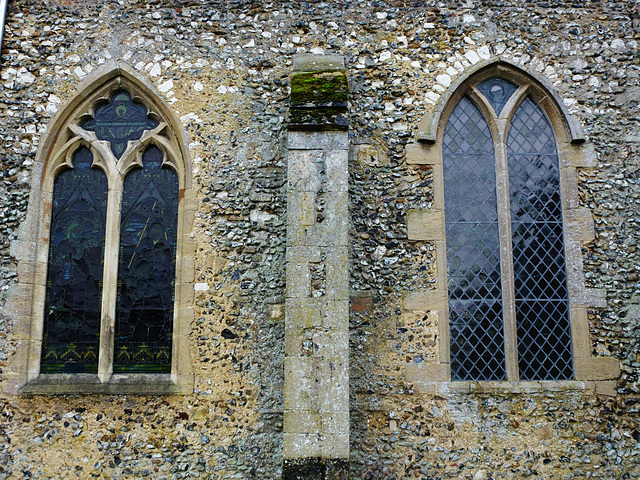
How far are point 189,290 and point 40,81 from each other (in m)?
3.07

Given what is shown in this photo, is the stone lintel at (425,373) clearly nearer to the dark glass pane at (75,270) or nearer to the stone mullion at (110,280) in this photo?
the stone mullion at (110,280)

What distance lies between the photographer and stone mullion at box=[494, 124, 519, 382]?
18.9ft

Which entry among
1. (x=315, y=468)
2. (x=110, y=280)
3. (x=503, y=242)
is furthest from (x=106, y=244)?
(x=503, y=242)

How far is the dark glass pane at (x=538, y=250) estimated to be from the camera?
19.1 feet

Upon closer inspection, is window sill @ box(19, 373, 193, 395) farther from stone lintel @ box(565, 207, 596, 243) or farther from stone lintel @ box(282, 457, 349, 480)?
stone lintel @ box(565, 207, 596, 243)

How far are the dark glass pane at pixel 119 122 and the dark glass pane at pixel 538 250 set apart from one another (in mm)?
4310

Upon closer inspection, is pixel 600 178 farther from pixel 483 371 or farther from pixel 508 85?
pixel 483 371

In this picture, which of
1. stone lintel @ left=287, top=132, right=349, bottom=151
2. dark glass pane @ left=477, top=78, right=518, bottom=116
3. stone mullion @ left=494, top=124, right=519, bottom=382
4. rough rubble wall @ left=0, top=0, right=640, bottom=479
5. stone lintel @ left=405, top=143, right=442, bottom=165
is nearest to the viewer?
stone lintel @ left=287, top=132, right=349, bottom=151

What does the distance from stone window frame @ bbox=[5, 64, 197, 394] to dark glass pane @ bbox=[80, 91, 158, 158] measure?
3.1 inches

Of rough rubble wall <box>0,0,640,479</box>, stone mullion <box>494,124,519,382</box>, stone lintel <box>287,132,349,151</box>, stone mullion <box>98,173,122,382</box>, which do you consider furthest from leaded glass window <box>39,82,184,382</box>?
stone mullion <box>494,124,519,382</box>

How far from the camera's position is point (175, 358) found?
19.0 feet

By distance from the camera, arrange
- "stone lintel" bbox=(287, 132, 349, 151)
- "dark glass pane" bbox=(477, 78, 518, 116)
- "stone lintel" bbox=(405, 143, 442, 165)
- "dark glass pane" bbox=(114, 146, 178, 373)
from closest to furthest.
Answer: "stone lintel" bbox=(287, 132, 349, 151) → "dark glass pane" bbox=(114, 146, 178, 373) → "stone lintel" bbox=(405, 143, 442, 165) → "dark glass pane" bbox=(477, 78, 518, 116)

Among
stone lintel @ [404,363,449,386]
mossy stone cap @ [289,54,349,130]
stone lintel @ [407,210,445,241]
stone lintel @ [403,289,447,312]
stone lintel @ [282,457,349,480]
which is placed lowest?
stone lintel @ [282,457,349,480]

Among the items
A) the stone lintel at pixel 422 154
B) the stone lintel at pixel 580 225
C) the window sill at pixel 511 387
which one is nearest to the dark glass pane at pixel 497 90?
the stone lintel at pixel 422 154
